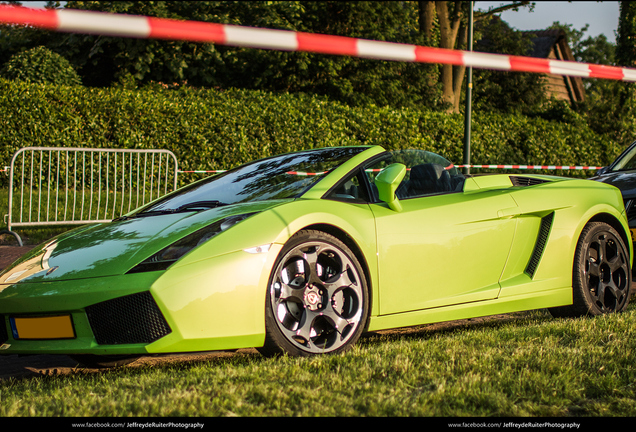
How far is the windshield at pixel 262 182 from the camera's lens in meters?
4.32

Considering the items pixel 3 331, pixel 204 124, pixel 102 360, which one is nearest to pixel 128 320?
pixel 3 331

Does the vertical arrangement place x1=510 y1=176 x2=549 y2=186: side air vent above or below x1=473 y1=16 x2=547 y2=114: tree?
below

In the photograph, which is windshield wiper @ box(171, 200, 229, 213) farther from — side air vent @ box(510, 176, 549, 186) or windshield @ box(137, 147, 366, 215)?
side air vent @ box(510, 176, 549, 186)

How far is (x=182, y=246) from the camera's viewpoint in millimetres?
3613

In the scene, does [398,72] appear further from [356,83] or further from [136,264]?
[136,264]

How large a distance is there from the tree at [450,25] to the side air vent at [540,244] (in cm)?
2178

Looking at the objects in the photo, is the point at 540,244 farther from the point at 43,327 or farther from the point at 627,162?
the point at 627,162

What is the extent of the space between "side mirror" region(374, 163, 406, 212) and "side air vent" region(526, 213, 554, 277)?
3.87 ft

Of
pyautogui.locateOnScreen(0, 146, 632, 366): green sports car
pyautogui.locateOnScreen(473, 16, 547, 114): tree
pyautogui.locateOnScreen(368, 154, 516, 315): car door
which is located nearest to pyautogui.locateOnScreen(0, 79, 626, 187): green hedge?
pyautogui.locateOnScreen(0, 146, 632, 366): green sports car

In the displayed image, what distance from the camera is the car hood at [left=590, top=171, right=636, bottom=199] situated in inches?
258

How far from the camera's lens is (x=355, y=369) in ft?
10.7

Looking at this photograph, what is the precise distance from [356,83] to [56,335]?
20490mm
